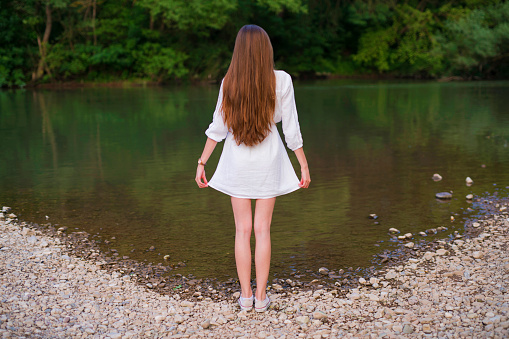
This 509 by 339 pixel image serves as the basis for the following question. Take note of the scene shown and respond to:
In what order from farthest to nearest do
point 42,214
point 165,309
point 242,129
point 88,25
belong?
point 88,25, point 42,214, point 165,309, point 242,129

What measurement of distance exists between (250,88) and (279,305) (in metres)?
1.55

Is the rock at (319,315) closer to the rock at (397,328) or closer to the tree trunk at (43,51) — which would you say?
the rock at (397,328)

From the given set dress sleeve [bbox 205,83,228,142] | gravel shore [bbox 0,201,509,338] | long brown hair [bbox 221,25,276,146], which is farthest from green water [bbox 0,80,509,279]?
long brown hair [bbox 221,25,276,146]

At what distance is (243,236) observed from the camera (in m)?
3.78

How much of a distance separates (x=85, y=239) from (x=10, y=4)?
31.8m

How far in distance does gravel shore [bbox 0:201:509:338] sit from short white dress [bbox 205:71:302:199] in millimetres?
864

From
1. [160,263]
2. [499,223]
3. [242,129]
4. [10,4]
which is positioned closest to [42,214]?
[160,263]

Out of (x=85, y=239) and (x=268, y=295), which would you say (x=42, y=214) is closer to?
(x=85, y=239)

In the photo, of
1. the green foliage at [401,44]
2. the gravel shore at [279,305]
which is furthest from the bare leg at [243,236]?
the green foliage at [401,44]

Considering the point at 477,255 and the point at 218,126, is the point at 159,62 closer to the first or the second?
the point at 477,255

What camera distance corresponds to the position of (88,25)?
3250 centimetres

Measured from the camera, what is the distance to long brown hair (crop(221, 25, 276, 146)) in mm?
3395

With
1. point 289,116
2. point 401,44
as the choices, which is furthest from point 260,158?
point 401,44

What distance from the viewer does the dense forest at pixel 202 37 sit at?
104 feet
